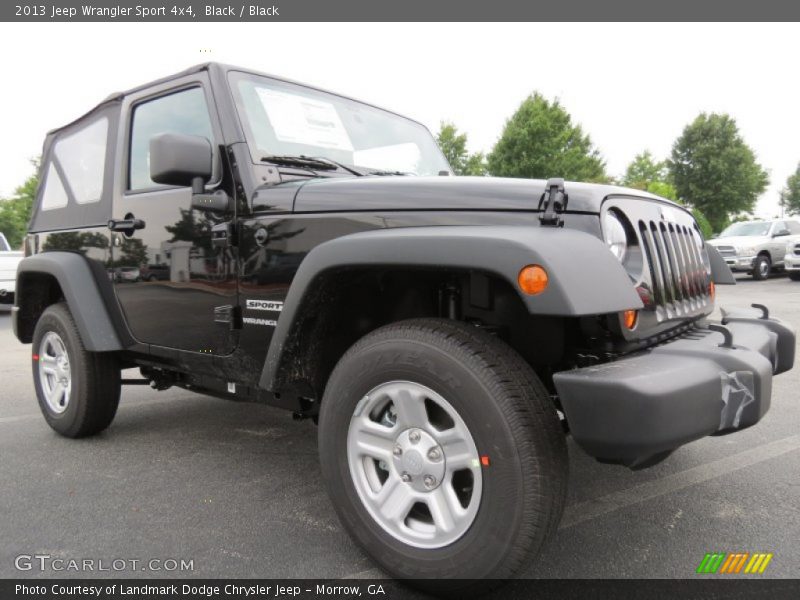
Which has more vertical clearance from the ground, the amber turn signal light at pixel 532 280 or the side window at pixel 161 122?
the side window at pixel 161 122

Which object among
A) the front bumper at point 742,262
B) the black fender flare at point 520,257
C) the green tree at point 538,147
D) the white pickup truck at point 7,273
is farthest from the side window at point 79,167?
the green tree at point 538,147

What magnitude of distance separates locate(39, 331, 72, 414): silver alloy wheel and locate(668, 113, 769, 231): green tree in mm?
40558

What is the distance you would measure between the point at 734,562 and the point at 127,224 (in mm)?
3123

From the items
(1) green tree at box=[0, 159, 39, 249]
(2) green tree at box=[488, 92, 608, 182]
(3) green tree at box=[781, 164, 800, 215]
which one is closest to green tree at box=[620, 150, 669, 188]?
(3) green tree at box=[781, 164, 800, 215]

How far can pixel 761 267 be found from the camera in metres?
17.2

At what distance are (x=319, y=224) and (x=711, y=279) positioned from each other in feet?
6.49

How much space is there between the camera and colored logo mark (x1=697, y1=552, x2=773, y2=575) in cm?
210

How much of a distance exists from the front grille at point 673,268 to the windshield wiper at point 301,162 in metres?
1.43

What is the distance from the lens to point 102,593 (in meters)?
2.01

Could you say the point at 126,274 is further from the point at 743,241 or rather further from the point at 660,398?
the point at 743,241

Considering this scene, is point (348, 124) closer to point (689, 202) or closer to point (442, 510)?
point (442, 510)

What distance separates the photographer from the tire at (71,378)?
3486 mm

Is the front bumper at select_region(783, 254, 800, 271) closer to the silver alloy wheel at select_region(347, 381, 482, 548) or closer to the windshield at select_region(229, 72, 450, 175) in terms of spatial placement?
the windshield at select_region(229, 72, 450, 175)

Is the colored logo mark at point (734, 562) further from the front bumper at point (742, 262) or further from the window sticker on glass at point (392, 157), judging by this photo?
the front bumper at point (742, 262)
